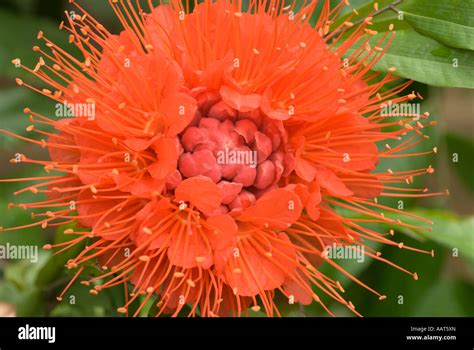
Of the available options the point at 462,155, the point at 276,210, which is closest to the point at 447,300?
the point at 462,155

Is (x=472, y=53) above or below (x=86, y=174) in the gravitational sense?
above

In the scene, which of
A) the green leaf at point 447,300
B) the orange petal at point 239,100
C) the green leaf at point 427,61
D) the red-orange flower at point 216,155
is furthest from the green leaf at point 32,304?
the green leaf at point 447,300

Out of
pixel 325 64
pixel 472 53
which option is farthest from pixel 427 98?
pixel 325 64

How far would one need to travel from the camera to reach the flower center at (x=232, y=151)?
98 centimetres

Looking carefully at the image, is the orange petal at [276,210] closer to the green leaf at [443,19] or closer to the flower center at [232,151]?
the flower center at [232,151]

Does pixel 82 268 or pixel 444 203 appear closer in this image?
pixel 82 268

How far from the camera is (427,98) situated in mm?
1594

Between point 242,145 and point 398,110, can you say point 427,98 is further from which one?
point 242,145

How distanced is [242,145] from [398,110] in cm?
31

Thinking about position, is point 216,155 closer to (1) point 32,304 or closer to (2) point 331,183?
(2) point 331,183

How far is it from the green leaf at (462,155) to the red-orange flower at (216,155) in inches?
38.0
